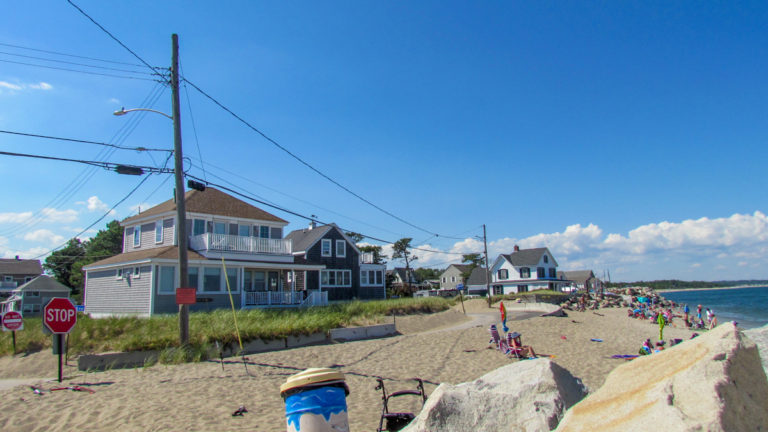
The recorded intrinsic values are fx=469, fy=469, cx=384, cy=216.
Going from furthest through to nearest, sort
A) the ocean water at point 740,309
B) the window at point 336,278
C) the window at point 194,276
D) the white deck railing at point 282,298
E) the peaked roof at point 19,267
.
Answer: the peaked roof at point 19,267 < the ocean water at point 740,309 < the window at point 336,278 < the white deck railing at point 282,298 < the window at point 194,276

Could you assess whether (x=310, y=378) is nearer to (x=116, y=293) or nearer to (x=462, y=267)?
(x=116, y=293)

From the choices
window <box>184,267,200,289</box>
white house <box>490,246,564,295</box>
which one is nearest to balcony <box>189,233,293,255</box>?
window <box>184,267,200,289</box>

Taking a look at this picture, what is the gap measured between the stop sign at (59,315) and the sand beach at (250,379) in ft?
4.11

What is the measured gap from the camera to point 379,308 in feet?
87.4

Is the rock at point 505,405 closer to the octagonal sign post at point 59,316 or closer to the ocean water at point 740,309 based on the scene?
the octagonal sign post at point 59,316

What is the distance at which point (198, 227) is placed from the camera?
89.8 ft

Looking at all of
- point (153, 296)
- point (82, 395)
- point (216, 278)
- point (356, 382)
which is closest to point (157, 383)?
point (82, 395)

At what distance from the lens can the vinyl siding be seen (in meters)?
24.0

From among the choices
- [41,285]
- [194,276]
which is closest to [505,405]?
[194,276]

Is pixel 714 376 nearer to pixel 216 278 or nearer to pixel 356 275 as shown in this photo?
pixel 216 278

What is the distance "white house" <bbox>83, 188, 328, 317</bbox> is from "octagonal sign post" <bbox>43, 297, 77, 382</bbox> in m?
12.7

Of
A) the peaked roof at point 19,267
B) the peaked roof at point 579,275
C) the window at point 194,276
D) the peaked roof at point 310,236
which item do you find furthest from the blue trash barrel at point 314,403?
the peaked roof at point 579,275

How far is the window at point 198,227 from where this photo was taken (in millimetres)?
27250

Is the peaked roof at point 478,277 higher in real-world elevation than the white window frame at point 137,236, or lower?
lower
